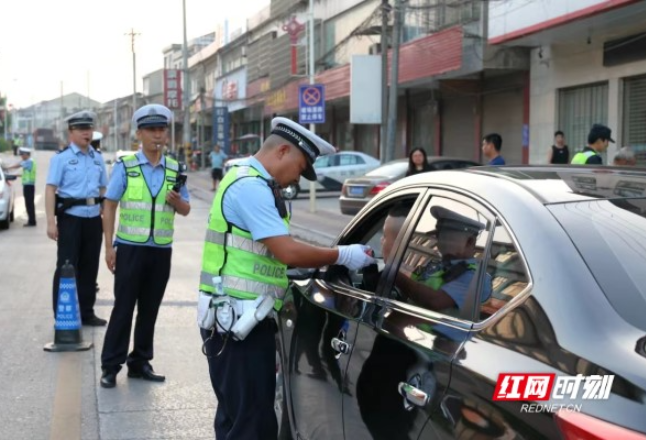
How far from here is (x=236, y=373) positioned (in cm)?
345

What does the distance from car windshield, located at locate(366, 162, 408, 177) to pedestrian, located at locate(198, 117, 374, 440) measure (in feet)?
43.8

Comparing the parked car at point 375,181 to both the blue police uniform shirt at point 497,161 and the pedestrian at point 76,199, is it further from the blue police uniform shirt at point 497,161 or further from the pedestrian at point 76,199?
the pedestrian at point 76,199

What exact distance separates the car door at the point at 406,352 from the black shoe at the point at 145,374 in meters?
3.14

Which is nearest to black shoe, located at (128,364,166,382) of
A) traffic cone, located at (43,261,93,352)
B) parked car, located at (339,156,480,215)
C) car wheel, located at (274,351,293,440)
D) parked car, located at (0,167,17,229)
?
traffic cone, located at (43,261,93,352)

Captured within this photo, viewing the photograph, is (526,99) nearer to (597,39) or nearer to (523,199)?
(597,39)

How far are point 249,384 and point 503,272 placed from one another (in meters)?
1.37

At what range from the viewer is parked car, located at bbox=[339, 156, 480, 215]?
16.7m

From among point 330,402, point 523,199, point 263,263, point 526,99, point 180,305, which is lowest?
point 180,305

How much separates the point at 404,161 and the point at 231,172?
14.1 metres

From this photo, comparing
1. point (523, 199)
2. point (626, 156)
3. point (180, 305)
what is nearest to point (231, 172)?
point (523, 199)

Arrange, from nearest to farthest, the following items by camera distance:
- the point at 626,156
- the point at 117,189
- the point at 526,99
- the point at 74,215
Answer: the point at 117,189
the point at 74,215
the point at 626,156
the point at 526,99

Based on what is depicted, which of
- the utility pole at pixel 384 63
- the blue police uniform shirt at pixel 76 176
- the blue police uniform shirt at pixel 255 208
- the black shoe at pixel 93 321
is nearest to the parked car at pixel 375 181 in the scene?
the utility pole at pixel 384 63

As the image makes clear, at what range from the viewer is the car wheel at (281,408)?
12.7 feet

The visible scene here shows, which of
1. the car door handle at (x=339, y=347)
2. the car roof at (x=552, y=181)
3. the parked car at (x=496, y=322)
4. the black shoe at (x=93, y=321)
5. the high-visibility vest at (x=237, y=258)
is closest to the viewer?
the parked car at (x=496, y=322)
